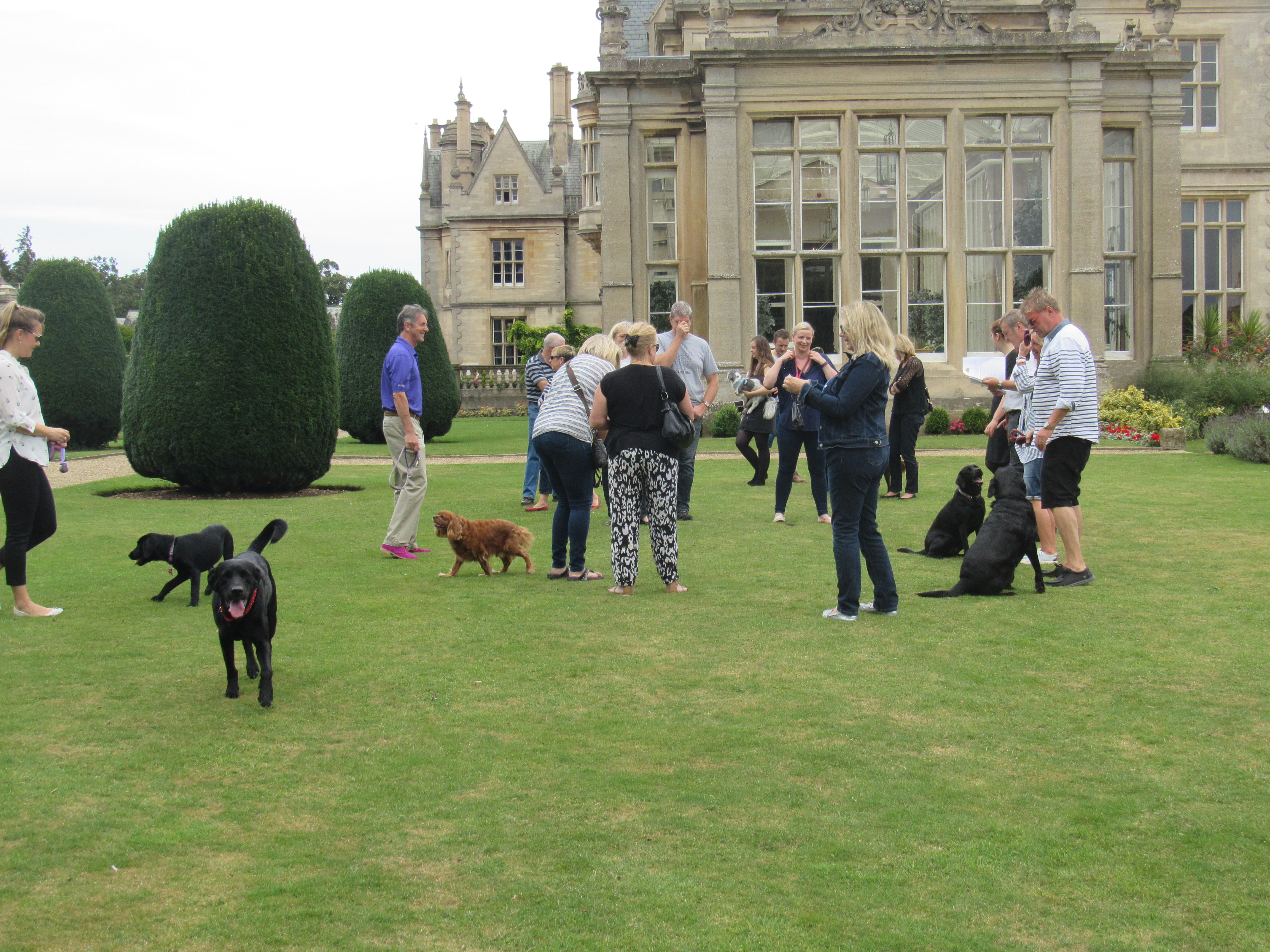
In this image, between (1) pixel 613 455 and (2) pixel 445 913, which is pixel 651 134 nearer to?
(1) pixel 613 455

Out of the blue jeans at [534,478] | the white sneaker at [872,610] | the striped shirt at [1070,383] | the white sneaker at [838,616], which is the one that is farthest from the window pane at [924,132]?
the white sneaker at [838,616]

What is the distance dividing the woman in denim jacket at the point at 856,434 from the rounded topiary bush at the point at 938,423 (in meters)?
17.3

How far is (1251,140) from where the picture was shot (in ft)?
101

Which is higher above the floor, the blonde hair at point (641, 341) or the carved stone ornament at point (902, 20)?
the carved stone ornament at point (902, 20)

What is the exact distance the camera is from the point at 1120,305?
27297 millimetres

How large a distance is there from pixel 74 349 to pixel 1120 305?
2299cm

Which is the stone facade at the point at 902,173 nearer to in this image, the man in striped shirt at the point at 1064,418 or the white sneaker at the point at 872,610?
the man in striped shirt at the point at 1064,418

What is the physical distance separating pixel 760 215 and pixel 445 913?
23.7 meters

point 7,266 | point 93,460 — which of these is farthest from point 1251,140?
point 7,266

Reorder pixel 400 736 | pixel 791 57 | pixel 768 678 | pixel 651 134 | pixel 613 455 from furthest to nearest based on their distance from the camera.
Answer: pixel 651 134
pixel 791 57
pixel 613 455
pixel 768 678
pixel 400 736

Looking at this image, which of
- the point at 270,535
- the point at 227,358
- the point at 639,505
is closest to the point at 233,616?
the point at 270,535

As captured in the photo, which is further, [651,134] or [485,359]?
[485,359]

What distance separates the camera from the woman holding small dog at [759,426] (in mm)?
13336

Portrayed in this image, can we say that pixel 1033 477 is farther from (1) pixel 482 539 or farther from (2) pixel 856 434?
(1) pixel 482 539
